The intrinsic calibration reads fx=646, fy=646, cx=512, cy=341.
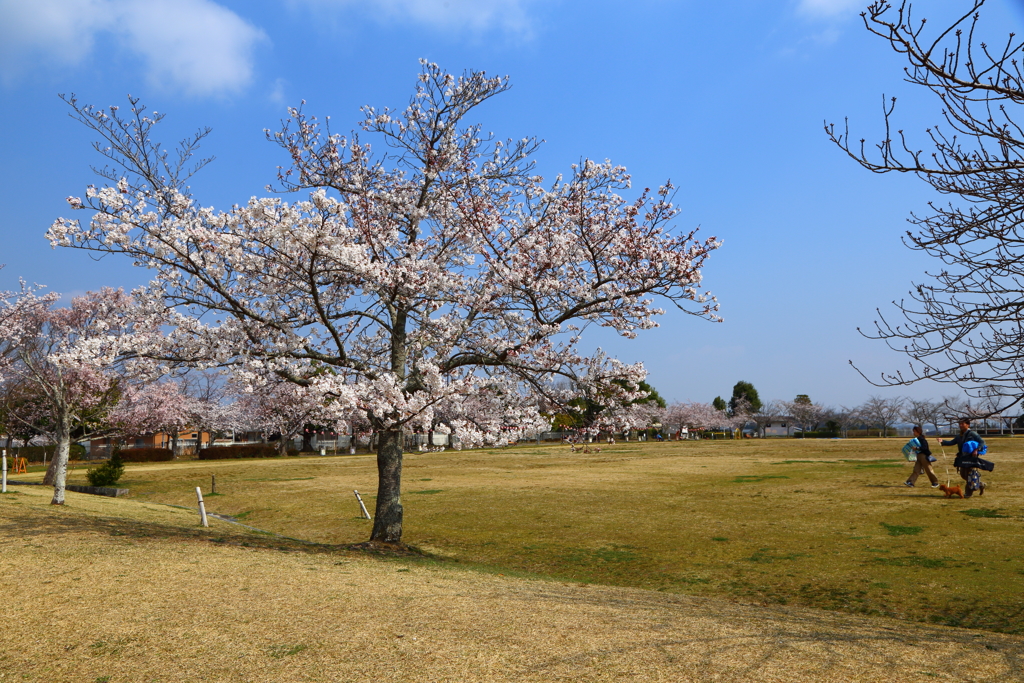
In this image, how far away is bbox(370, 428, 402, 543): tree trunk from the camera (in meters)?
15.8

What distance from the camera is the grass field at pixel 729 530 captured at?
1204 centimetres

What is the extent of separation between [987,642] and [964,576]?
549 centimetres

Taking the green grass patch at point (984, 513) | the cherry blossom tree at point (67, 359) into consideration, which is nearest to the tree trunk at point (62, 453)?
the cherry blossom tree at point (67, 359)

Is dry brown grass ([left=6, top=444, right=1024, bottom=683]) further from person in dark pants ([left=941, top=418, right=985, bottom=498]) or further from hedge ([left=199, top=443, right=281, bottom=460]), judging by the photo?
hedge ([left=199, top=443, right=281, bottom=460])

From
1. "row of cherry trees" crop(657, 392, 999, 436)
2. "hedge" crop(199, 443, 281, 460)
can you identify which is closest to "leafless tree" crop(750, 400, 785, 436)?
"row of cherry trees" crop(657, 392, 999, 436)

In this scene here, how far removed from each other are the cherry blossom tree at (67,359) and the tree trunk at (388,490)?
588 cm

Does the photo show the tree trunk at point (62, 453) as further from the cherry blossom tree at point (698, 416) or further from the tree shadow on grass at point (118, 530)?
the cherry blossom tree at point (698, 416)

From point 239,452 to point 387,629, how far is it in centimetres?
6036

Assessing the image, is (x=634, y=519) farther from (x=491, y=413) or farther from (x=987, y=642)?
(x=987, y=642)

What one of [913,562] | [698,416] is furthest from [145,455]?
[698,416]

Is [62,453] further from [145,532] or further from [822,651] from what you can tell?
[822,651]

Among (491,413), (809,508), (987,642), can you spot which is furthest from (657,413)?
(987,642)

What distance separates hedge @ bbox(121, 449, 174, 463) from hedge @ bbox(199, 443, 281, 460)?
308 cm

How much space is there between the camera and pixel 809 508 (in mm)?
19891
